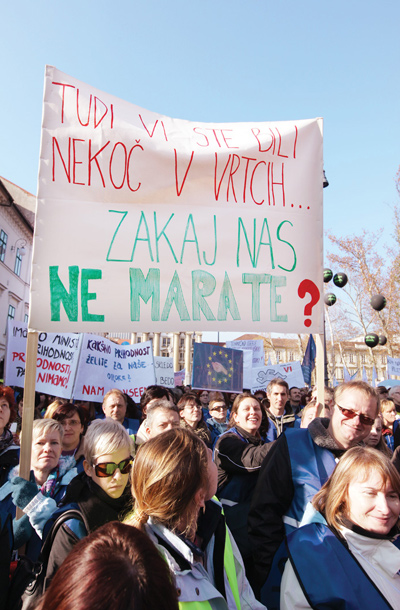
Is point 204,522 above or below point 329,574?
above

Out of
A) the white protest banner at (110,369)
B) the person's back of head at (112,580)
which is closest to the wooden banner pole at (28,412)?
the person's back of head at (112,580)

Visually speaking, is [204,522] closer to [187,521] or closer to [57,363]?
[187,521]

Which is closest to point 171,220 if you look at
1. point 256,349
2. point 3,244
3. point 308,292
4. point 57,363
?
point 308,292

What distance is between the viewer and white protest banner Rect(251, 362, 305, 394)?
10672mm

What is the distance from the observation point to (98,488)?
2201 millimetres

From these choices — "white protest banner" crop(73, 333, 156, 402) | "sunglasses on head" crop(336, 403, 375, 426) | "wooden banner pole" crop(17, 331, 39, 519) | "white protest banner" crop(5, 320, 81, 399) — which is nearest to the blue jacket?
"sunglasses on head" crop(336, 403, 375, 426)

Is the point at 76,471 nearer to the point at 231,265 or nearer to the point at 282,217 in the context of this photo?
the point at 231,265

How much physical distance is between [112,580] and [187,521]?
2.91 ft

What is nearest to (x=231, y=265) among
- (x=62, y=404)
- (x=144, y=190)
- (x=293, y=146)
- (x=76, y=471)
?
(x=144, y=190)

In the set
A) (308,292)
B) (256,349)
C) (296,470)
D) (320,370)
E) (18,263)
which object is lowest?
(296,470)

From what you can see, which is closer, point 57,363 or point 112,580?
point 112,580

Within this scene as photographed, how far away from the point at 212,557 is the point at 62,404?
2399 mm

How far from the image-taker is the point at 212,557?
5.85 feet

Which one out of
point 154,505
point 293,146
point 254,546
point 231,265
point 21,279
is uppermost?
point 21,279
